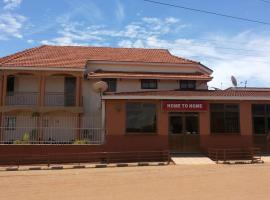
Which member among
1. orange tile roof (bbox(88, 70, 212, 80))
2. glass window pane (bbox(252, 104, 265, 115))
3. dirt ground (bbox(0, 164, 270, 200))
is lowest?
dirt ground (bbox(0, 164, 270, 200))

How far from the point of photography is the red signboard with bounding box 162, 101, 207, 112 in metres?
23.5

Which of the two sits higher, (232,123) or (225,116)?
(225,116)

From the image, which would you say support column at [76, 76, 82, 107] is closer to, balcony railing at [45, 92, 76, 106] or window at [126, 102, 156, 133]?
balcony railing at [45, 92, 76, 106]

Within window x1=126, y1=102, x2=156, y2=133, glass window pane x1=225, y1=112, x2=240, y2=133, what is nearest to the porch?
window x1=126, y1=102, x2=156, y2=133

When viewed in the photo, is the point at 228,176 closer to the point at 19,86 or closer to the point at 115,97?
the point at 115,97

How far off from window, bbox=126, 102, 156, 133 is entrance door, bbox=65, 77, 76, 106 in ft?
21.5

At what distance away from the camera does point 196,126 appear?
24.0 meters

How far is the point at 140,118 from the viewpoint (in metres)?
23.3

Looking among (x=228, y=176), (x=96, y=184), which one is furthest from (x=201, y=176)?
(x=96, y=184)

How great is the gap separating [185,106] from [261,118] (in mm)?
4820

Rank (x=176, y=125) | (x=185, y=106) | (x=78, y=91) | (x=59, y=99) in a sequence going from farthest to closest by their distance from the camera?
(x=59, y=99)
(x=78, y=91)
(x=176, y=125)
(x=185, y=106)

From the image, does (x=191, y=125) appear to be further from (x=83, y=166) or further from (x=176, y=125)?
(x=83, y=166)

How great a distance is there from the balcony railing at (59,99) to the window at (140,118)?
6.41 meters

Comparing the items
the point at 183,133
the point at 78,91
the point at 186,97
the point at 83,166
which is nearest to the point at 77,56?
the point at 78,91
